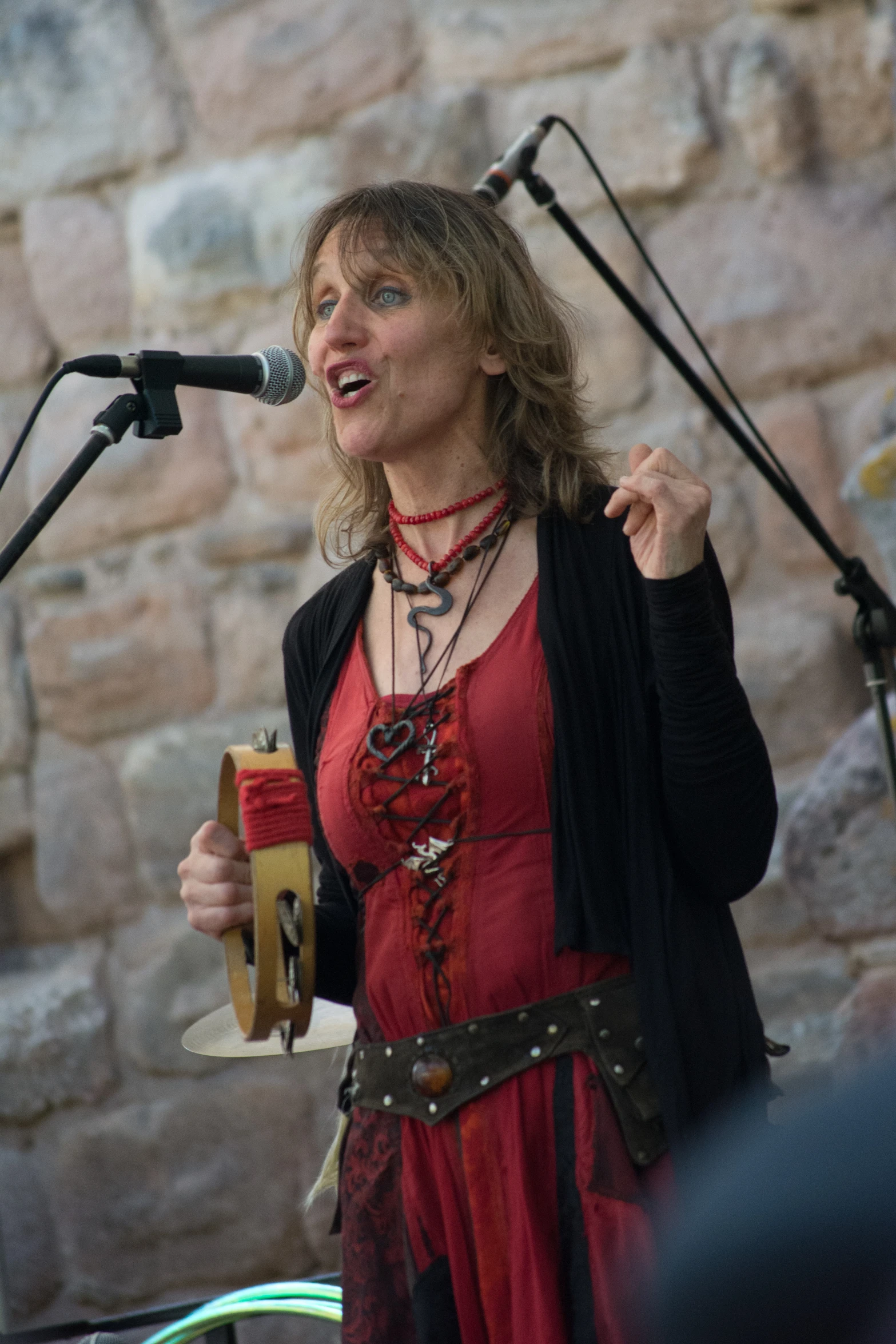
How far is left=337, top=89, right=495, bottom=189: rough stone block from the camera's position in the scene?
9.60 ft

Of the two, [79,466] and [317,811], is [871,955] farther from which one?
[79,466]

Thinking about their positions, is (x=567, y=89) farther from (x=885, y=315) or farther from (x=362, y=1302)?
(x=362, y=1302)

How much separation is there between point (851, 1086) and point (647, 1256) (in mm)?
965

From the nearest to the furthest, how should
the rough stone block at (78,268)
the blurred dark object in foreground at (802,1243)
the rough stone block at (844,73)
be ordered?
the blurred dark object in foreground at (802,1243) → the rough stone block at (844,73) → the rough stone block at (78,268)

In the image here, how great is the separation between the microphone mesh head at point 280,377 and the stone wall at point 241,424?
1304 millimetres

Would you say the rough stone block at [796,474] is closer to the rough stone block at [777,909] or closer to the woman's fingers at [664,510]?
the rough stone block at [777,909]

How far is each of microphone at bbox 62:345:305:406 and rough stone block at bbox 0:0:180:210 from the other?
67.9 inches

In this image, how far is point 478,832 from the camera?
1522mm

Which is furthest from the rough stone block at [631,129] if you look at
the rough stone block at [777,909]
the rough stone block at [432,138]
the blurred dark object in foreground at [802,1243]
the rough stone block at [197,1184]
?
the blurred dark object in foreground at [802,1243]

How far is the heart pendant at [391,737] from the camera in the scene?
5.11ft

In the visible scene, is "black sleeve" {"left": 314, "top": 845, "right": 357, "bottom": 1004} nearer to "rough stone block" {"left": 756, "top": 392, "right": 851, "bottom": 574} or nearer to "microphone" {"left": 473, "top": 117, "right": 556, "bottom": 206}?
"microphone" {"left": 473, "top": 117, "right": 556, "bottom": 206}

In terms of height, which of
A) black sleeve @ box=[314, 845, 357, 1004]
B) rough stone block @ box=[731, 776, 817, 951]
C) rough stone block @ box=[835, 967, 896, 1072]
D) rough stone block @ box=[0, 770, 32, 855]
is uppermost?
rough stone block @ box=[0, 770, 32, 855]

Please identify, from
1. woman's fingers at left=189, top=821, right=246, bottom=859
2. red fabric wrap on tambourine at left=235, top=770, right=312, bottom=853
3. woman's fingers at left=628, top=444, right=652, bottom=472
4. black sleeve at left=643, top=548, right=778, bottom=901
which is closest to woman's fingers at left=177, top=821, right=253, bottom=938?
woman's fingers at left=189, top=821, right=246, bottom=859

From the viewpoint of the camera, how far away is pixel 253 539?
3.02 metres
